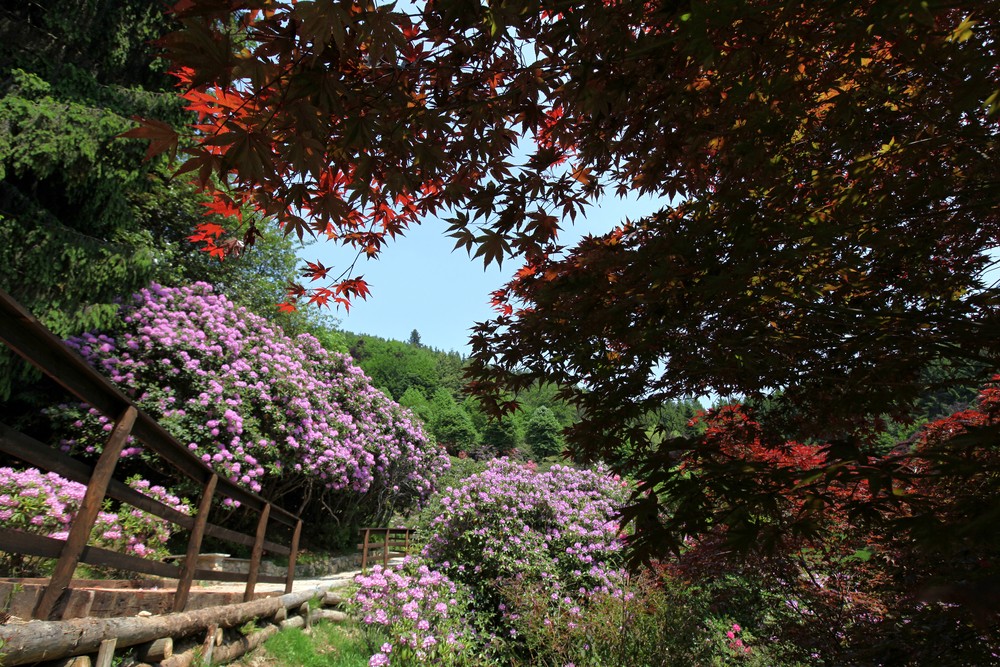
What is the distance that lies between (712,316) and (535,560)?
216 inches

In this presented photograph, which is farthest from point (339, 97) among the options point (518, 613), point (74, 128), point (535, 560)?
point (74, 128)

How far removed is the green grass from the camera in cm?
413

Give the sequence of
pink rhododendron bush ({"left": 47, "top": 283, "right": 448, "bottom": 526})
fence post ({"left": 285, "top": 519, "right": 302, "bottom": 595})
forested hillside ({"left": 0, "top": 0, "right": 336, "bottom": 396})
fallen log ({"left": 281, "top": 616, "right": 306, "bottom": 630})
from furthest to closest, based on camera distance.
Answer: pink rhododendron bush ({"left": 47, "top": 283, "right": 448, "bottom": 526})
forested hillside ({"left": 0, "top": 0, "right": 336, "bottom": 396})
fence post ({"left": 285, "top": 519, "right": 302, "bottom": 595})
fallen log ({"left": 281, "top": 616, "right": 306, "bottom": 630})

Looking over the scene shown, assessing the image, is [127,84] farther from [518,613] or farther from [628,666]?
[628,666]

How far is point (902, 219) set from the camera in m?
2.09

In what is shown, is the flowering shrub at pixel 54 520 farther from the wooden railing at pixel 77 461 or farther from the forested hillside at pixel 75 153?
the forested hillside at pixel 75 153

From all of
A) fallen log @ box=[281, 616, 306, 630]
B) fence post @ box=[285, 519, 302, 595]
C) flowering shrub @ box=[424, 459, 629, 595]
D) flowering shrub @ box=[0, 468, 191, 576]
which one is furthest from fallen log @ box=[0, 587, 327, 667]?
flowering shrub @ box=[424, 459, 629, 595]

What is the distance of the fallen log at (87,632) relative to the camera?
172 centimetres

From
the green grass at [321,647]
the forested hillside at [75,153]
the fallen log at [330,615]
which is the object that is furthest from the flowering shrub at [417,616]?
the forested hillside at [75,153]

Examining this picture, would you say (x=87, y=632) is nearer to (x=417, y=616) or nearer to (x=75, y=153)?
(x=417, y=616)

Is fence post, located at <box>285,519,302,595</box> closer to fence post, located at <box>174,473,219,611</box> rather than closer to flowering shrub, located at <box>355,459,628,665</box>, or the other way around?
Result: flowering shrub, located at <box>355,459,628,665</box>

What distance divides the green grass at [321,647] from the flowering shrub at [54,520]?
1.52m

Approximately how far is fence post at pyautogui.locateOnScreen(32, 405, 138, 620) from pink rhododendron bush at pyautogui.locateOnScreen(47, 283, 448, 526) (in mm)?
6569

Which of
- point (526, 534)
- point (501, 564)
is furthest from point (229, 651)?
point (526, 534)
